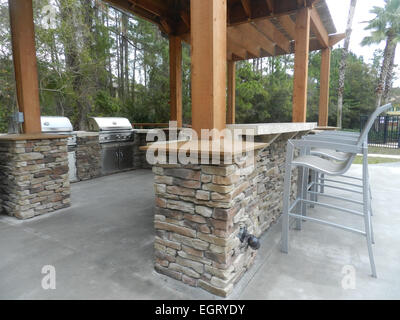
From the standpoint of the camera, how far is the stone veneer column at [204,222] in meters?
1.78

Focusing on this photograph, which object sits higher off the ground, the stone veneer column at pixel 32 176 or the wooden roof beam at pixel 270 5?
the wooden roof beam at pixel 270 5

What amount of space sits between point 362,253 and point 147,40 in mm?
12830

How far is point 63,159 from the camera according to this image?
3758 mm

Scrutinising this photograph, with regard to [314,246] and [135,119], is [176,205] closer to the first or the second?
[314,246]

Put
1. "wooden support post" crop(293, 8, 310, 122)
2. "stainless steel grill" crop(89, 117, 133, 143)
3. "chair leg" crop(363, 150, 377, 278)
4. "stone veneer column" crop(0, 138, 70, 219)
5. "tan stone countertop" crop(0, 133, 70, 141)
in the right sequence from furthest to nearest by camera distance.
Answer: "stainless steel grill" crop(89, 117, 133, 143), "wooden support post" crop(293, 8, 310, 122), "stone veneer column" crop(0, 138, 70, 219), "tan stone countertop" crop(0, 133, 70, 141), "chair leg" crop(363, 150, 377, 278)

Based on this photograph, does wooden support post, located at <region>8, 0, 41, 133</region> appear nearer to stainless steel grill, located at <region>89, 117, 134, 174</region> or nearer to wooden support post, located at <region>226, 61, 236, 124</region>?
stainless steel grill, located at <region>89, 117, 134, 174</region>

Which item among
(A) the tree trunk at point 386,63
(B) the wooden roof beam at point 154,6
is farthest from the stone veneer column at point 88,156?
(A) the tree trunk at point 386,63

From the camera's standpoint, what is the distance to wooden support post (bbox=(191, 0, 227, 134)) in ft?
6.23

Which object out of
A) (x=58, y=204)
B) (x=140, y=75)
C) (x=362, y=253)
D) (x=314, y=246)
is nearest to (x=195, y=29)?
(x=314, y=246)

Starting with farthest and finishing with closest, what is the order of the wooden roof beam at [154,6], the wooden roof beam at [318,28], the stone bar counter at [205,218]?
1. the wooden roof beam at [318,28]
2. the wooden roof beam at [154,6]
3. the stone bar counter at [205,218]

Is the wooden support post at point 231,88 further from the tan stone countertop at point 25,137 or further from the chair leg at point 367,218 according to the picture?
the chair leg at point 367,218

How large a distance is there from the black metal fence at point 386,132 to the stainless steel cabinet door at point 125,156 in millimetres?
10417


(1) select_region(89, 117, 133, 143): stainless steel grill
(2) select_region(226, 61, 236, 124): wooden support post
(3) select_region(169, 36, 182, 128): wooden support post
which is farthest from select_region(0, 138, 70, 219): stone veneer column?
(2) select_region(226, 61, 236, 124): wooden support post

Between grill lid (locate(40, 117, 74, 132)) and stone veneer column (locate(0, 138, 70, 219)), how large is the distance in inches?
55.1
